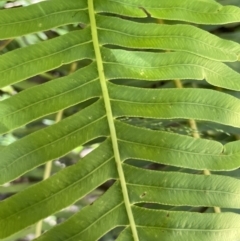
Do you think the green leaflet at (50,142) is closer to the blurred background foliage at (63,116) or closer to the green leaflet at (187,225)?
the green leaflet at (187,225)

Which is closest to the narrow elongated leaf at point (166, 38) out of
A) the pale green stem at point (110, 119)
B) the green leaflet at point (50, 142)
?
the pale green stem at point (110, 119)

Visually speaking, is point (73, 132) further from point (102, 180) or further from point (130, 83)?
point (130, 83)

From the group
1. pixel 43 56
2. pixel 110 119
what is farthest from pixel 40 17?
pixel 110 119

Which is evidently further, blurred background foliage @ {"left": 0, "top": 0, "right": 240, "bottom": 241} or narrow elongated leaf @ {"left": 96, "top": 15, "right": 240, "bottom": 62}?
blurred background foliage @ {"left": 0, "top": 0, "right": 240, "bottom": 241}

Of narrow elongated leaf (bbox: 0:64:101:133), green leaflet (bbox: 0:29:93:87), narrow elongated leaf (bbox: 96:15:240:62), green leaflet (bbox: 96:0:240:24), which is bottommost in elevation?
narrow elongated leaf (bbox: 0:64:101:133)

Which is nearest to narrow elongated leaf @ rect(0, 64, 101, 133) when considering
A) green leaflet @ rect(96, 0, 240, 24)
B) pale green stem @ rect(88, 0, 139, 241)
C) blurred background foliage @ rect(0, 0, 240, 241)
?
pale green stem @ rect(88, 0, 139, 241)

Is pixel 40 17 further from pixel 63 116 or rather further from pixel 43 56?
pixel 63 116

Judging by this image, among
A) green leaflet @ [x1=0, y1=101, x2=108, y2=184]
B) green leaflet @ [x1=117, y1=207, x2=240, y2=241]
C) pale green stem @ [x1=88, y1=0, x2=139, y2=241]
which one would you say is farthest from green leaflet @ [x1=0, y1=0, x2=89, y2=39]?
green leaflet @ [x1=117, y1=207, x2=240, y2=241]

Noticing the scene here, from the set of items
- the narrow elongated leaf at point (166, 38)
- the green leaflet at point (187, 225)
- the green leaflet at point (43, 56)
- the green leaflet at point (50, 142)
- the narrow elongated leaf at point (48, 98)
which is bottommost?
the green leaflet at point (187, 225)

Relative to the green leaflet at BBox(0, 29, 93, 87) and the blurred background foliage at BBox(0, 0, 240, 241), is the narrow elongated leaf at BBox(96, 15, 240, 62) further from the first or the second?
the blurred background foliage at BBox(0, 0, 240, 241)

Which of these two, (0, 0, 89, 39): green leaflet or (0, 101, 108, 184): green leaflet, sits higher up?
(0, 0, 89, 39): green leaflet

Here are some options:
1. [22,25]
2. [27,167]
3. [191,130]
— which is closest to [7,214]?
[27,167]
